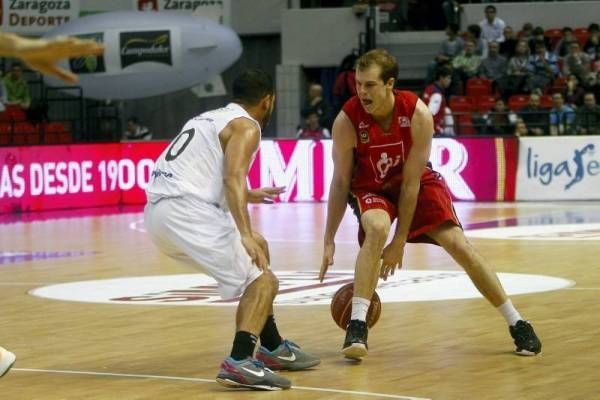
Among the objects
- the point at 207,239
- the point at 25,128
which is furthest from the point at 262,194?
the point at 25,128

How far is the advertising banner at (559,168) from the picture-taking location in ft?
78.6

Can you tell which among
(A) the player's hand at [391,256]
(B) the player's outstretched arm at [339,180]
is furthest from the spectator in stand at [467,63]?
(A) the player's hand at [391,256]

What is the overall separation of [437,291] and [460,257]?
337cm

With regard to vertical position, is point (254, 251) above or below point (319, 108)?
above

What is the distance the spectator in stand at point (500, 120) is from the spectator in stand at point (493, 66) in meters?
1.95

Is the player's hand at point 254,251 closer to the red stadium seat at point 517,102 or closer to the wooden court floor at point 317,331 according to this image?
the wooden court floor at point 317,331

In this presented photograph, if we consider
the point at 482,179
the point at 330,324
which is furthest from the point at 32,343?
the point at 482,179

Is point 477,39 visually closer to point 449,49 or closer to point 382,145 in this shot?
point 449,49

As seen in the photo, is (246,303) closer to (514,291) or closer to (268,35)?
(514,291)

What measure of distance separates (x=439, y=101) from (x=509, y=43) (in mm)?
4128

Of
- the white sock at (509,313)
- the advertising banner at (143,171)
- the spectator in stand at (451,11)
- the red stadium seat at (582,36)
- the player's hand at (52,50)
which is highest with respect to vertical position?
the spectator in stand at (451,11)

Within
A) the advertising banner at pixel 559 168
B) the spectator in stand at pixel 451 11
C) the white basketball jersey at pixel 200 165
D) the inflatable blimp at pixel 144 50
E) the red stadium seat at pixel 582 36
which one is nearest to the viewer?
the white basketball jersey at pixel 200 165

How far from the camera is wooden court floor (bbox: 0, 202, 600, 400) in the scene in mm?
7699

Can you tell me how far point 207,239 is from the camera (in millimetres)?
7863
